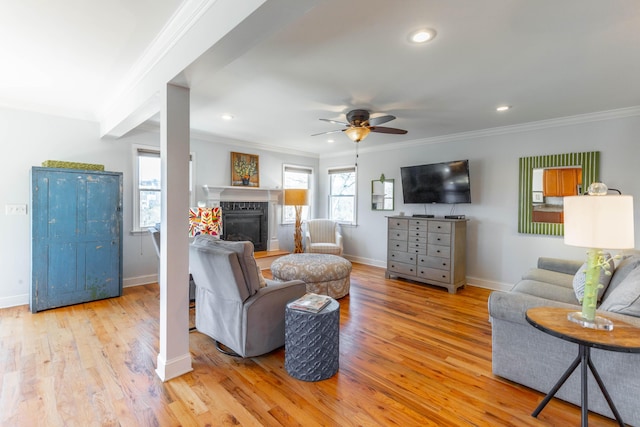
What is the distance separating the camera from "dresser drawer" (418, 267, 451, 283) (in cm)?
442

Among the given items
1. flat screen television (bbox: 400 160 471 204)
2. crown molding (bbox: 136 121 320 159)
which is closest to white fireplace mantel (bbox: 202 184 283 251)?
crown molding (bbox: 136 121 320 159)

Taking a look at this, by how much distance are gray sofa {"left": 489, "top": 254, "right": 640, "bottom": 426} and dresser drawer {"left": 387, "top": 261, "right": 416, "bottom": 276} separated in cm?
252

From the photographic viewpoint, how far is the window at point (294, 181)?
6337 millimetres

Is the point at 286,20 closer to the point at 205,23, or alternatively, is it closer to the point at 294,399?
the point at 205,23

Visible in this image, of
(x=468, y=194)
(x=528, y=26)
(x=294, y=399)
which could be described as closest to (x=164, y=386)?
(x=294, y=399)

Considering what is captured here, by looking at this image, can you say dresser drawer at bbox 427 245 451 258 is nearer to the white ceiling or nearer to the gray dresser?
the gray dresser

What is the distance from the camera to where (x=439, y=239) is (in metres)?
4.50

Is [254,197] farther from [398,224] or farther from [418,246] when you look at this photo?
[418,246]

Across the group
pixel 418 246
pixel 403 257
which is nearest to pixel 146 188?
pixel 403 257

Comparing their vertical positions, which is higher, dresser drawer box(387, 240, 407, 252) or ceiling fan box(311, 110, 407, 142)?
ceiling fan box(311, 110, 407, 142)

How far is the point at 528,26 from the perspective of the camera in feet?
6.25

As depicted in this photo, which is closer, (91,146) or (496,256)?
(91,146)

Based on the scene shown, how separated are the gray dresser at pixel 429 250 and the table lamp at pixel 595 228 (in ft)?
8.75

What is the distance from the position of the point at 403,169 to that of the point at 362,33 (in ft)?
11.4
